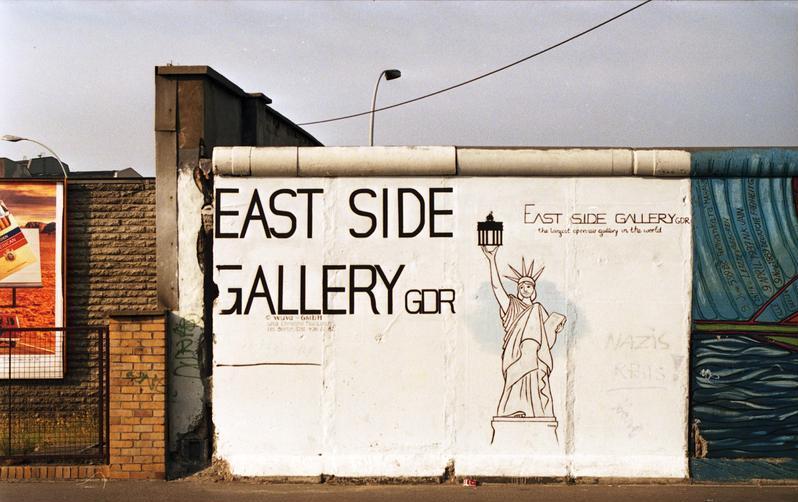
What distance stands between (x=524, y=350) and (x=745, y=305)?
2.20 meters

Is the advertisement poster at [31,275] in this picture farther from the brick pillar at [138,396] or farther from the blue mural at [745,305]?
the blue mural at [745,305]

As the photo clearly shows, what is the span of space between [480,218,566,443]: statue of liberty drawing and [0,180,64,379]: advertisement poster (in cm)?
616

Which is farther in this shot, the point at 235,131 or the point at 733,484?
the point at 235,131

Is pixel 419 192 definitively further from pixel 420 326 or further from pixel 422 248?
pixel 420 326

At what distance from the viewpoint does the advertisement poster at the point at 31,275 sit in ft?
37.8

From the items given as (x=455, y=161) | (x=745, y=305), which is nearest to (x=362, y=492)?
(x=455, y=161)

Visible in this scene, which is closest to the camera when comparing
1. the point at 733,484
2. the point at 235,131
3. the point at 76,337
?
the point at 733,484

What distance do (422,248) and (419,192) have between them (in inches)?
21.6

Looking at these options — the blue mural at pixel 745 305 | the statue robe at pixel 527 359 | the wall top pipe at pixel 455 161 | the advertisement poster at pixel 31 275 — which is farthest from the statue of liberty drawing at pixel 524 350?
the advertisement poster at pixel 31 275

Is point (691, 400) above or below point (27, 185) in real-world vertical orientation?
below

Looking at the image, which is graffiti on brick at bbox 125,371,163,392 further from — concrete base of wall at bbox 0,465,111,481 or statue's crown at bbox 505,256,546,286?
statue's crown at bbox 505,256,546,286

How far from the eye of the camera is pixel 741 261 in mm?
8484

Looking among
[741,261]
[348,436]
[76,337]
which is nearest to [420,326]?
[348,436]

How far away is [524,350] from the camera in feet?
27.7
